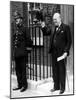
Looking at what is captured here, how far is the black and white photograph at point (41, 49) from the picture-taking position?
400cm

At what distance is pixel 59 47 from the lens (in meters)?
4.18

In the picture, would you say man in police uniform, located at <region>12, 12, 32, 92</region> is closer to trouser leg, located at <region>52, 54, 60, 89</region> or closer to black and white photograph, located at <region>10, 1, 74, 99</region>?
black and white photograph, located at <region>10, 1, 74, 99</region>

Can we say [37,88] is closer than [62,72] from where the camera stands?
Yes

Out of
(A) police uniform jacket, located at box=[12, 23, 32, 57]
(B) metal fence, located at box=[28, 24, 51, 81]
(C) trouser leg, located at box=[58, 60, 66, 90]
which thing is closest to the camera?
(A) police uniform jacket, located at box=[12, 23, 32, 57]

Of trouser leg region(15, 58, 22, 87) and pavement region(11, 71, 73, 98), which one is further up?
trouser leg region(15, 58, 22, 87)

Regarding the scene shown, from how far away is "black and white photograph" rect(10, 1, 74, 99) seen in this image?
4.00 meters

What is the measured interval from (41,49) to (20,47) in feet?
0.97

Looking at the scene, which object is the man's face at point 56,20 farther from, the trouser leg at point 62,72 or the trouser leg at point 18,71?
the trouser leg at point 18,71

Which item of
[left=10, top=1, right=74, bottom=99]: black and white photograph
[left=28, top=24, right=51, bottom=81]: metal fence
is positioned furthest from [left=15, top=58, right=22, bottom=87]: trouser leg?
[left=28, top=24, right=51, bottom=81]: metal fence

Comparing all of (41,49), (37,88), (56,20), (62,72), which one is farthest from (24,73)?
(56,20)

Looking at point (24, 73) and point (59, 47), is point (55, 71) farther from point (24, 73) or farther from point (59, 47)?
point (24, 73)

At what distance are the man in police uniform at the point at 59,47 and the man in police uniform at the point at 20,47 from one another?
11.2 inches

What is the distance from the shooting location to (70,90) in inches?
169
